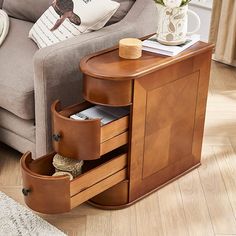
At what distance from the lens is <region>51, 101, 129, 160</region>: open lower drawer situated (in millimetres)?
2055

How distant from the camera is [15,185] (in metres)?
2.46

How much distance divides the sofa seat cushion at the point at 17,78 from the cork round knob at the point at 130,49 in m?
0.43

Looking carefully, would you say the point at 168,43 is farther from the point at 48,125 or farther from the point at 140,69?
the point at 48,125

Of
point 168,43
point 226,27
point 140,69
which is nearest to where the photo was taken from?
point 140,69

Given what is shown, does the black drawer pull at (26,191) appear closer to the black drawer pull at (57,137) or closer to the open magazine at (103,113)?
the black drawer pull at (57,137)

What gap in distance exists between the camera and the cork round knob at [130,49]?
2172mm

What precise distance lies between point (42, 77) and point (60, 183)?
450mm

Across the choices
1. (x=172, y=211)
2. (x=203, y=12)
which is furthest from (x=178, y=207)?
(x=203, y=12)

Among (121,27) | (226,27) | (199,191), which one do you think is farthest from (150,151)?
(226,27)

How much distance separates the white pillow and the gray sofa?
53mm

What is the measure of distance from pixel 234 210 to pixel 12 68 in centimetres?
111

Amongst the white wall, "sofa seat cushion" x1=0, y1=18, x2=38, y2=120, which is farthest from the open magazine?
the white wall

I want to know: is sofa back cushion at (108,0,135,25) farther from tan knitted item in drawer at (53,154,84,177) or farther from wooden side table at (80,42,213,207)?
tan knitted item in drawer at (53,154,84,177)

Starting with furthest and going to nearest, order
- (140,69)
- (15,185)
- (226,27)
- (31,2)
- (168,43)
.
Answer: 1. (226,27)
2. (31,2)
3. (15,185)
4. (168,43)
5. (140,69)
